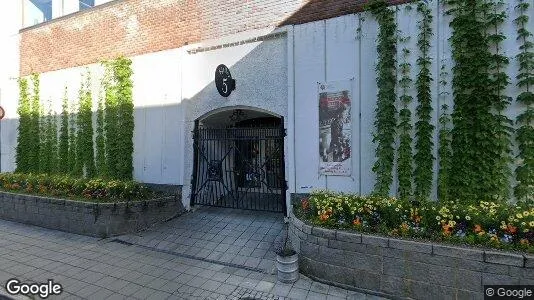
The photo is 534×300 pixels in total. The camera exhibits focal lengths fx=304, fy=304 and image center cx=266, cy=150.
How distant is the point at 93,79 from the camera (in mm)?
10328

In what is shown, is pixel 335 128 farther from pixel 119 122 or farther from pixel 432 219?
pixel 119 122

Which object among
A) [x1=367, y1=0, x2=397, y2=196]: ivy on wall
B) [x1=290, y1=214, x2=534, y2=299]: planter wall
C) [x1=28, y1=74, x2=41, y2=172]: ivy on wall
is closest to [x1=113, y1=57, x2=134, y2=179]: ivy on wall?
[x1=28, y1=74, x2=41, y2=172]: ivy on wall

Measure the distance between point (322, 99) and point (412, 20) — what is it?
241 centimetres

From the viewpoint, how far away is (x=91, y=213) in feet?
23.5

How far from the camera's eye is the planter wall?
12.5 ft

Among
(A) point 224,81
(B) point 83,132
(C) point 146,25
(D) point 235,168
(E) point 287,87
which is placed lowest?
(D) point 235,168

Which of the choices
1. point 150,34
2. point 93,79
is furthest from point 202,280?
point 93,79

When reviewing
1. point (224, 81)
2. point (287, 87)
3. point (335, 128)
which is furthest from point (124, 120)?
point (335, 128)

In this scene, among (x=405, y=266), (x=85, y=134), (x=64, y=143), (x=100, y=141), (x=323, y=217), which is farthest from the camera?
(x=64, y=143)

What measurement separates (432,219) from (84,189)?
8.15 metres

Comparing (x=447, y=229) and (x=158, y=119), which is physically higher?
(x=158, y=119)

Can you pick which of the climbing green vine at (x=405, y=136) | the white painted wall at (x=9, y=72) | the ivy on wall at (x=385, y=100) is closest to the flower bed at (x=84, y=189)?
the white painted wall at (x=9, y=72)

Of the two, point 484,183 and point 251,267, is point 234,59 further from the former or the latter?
point 484,183

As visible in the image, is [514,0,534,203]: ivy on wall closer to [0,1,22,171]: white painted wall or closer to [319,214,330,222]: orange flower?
[319,214,330,222]: orange flower
